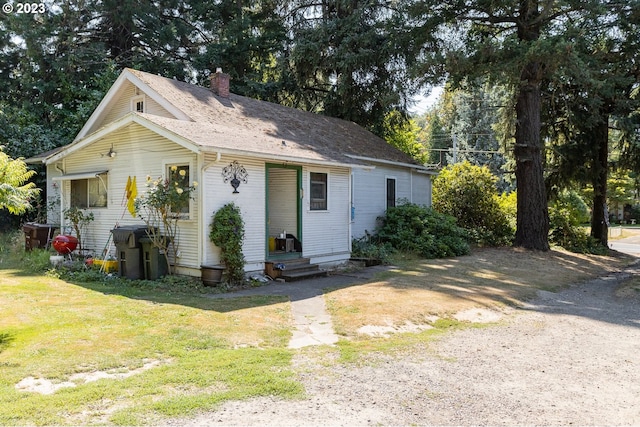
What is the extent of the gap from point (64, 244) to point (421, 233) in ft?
35.1

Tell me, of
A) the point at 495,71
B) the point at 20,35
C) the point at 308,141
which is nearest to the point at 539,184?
the point at 495,71

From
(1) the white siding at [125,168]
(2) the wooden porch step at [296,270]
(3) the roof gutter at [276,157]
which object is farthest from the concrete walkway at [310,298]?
(3) the roof gutter at [276,157]

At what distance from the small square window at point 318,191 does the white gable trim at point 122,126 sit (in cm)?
379

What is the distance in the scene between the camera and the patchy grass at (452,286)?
7.42 m

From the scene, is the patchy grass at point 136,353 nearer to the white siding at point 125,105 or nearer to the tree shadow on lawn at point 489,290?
the tree shadow on lawn at point 489,290

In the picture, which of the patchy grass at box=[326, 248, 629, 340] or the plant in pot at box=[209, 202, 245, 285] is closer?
the patchy grass at box=[326, 248, 629, 340]

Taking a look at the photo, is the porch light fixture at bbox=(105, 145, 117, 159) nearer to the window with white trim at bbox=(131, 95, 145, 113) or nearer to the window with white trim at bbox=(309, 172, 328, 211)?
the window with white trim at bbox=(131, 95, 145, 113)

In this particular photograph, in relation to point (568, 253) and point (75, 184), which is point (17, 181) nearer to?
point (75, 184)

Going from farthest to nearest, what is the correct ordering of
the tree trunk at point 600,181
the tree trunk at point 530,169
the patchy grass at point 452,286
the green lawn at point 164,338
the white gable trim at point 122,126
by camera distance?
the tree trunk at point 600,181, the tree trunk at point 530,169, the white gable trim at point 122,126, the patchy grass at point 452,286, the green lawn at point 164,338

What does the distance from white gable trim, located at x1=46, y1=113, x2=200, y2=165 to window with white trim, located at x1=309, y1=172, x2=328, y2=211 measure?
12.2 feet

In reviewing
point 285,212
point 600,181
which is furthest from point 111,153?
point 600,181

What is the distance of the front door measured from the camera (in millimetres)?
11695

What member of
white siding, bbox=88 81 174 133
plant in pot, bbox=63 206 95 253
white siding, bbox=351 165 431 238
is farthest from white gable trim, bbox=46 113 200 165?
white siding, bbox=351 165 431 238

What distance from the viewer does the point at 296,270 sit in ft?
35.9
